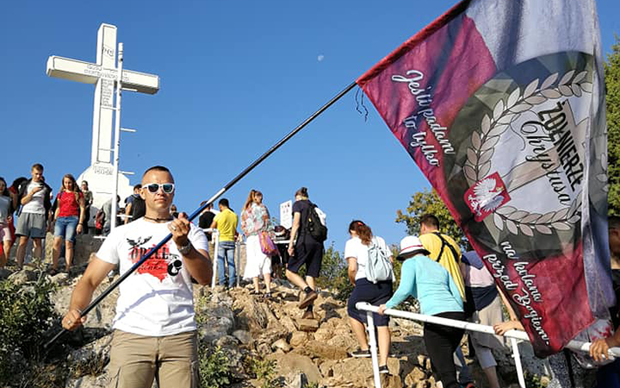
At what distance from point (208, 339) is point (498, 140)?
5018 mm

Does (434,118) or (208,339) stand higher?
(434,118)

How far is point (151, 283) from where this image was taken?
3678 millimetres

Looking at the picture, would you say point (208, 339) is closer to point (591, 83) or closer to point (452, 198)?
point (452, 198)

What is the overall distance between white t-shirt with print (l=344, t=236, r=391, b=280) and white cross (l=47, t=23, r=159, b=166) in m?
10.3

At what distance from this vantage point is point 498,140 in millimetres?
3715

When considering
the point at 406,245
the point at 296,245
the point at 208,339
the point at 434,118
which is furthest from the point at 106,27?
the point at 434,118

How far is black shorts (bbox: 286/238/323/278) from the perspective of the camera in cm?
909

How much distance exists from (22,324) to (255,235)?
15.2 ft

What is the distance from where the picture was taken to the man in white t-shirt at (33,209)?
394 inches

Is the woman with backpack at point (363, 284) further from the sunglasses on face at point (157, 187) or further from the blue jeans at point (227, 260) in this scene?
the sunglasses on face at point (157, 187)

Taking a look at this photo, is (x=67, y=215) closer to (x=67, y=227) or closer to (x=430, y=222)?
(x=67, y=227)

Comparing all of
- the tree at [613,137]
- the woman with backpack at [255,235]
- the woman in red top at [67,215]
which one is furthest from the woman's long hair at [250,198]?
the tree at [613,137]

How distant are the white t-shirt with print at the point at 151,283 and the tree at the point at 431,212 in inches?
672

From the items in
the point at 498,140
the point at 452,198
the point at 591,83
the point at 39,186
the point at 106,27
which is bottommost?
the point at 452,198
